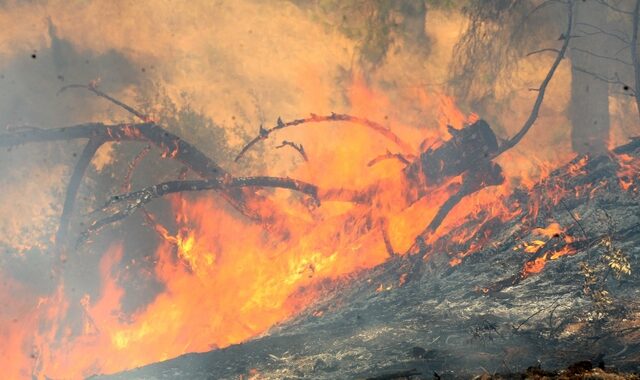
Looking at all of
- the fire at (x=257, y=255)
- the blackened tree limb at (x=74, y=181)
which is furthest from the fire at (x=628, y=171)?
the blackened tree limb at (x=74, y=181)

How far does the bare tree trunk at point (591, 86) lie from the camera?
340 inches

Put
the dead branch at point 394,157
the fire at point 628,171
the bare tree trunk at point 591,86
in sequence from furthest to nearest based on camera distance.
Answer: the bare tree trunk at point 591,86 → the dead branch at point 394,157 → the fire at point 628,171

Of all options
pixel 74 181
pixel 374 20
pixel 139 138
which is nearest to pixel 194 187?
pixel 139 138

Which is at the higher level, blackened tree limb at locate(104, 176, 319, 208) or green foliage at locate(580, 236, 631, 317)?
blackened tree limb at locate(104, 176, 319, 208)

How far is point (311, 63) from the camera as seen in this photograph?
9.24m

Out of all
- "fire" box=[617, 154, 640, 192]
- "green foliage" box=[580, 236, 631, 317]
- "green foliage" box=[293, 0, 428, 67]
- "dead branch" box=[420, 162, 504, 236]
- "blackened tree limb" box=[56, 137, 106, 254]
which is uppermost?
"green foliage" box=[293, 0, 428, 67]

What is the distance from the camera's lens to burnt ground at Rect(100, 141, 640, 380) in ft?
14.3

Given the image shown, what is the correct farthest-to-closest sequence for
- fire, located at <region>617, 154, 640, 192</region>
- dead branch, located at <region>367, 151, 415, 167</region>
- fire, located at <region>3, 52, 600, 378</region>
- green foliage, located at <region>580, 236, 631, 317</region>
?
1. fire, located at <region>3, 52, 600, 378</region>
2. dead branch, located at <region>367, 151, 415, 167</region>
3. fire, located at <region>617, 154, 640, 192</region>
4. green foliage, located at <region>580, 236, 631, 317</region>

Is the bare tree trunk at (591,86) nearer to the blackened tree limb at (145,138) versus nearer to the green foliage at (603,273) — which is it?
the green foliage at (603,273)

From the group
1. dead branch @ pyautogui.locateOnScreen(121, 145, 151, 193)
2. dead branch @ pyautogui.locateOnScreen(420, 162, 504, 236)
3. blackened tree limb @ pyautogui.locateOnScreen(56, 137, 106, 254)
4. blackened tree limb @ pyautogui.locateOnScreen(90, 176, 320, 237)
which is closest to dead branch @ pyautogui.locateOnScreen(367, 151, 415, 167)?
dead branch @ pyautogui.locateOnScreen(420, 162, 504, 236)

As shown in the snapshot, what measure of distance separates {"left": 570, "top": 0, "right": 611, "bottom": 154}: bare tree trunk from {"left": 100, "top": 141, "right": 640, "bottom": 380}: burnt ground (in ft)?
5.44

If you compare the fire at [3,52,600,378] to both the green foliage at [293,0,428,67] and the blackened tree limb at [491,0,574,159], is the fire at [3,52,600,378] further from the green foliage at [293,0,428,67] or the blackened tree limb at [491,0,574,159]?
the blackened tree limb at [491,0,574,159]

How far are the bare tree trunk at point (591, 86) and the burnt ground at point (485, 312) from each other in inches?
65.3

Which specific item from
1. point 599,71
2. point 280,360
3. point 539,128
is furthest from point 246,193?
point 599,71
